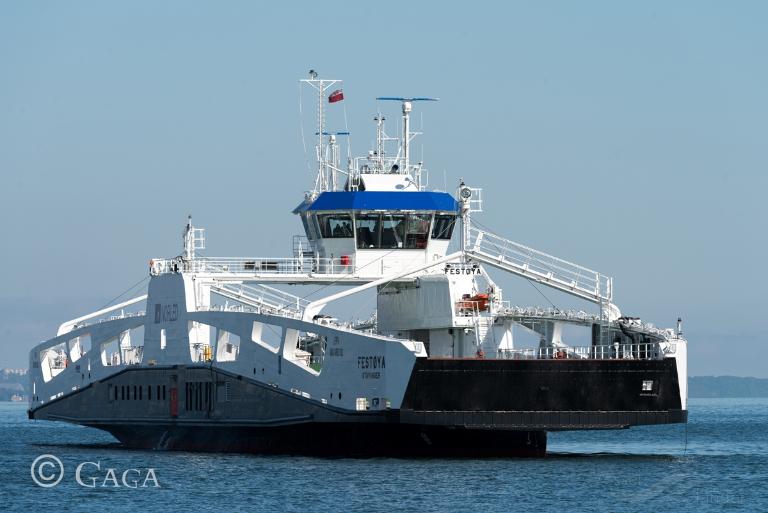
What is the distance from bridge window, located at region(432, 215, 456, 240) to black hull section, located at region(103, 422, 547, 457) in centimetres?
816

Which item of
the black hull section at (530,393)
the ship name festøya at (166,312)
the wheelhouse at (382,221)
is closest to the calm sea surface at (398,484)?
the black hull section at (530,393)

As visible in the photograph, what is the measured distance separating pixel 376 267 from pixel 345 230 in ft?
5.13

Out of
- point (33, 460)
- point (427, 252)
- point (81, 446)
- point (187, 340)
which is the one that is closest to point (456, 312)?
point (427, 252)

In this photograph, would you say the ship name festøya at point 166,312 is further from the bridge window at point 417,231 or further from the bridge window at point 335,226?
the bridge window at point 417,231

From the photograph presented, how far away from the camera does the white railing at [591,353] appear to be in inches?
1937

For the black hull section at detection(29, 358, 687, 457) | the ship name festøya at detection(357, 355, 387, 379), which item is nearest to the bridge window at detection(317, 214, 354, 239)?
the black hull section at detection(29, 358, 687, 457)

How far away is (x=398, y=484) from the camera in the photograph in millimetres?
44156

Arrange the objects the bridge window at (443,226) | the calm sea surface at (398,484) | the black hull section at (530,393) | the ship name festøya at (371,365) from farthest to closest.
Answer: the bridge window at (443,226) < the ship name festøya at (371,365) < the black hull section at (530,393) < the calm sea surface at (398,484)

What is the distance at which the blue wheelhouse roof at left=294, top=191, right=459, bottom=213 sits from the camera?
5566 centimetres

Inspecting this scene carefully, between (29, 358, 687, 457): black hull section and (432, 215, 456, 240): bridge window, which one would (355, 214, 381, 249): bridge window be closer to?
(432, 215, 456, 240): bridge window

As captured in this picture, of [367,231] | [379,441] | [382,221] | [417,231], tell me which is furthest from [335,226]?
[379,441]

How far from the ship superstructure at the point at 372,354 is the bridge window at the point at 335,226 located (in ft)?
0.15

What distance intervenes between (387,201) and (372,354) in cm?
851

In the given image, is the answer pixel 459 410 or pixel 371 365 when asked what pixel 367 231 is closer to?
pixel 371 365
